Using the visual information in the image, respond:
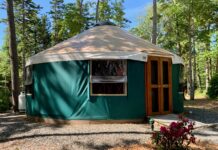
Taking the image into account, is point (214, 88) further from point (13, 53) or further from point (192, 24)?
point (13, 53)

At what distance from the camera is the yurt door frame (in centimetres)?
852

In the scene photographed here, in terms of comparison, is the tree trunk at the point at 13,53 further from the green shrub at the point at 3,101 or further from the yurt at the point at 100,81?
the yurt at the point at 100,81

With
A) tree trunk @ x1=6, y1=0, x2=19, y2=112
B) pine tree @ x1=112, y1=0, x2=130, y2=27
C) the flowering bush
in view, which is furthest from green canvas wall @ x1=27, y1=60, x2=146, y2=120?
pine tree @ x1=112, y1=0, x2=130, y2=27

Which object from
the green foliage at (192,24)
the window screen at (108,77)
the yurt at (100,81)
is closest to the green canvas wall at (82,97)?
the yurt at (100,81)

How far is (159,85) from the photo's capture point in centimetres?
884

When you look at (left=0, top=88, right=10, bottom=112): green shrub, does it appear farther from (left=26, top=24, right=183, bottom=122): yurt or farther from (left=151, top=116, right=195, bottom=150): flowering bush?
(left=151, top=116, right=195, bottom=150): flowering bush

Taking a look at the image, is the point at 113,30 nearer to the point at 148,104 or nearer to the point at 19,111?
the point at 148,104

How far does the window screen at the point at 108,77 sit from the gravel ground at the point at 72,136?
3.07 ft

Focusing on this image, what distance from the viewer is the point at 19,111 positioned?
12000 mm

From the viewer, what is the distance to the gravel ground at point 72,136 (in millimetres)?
5957

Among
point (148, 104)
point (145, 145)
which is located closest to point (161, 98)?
point (148, 104)

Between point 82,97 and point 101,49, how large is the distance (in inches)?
55.3

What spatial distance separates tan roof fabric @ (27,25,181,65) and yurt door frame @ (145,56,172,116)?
275 mm

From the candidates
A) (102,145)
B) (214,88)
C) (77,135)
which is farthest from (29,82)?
(214,88)
